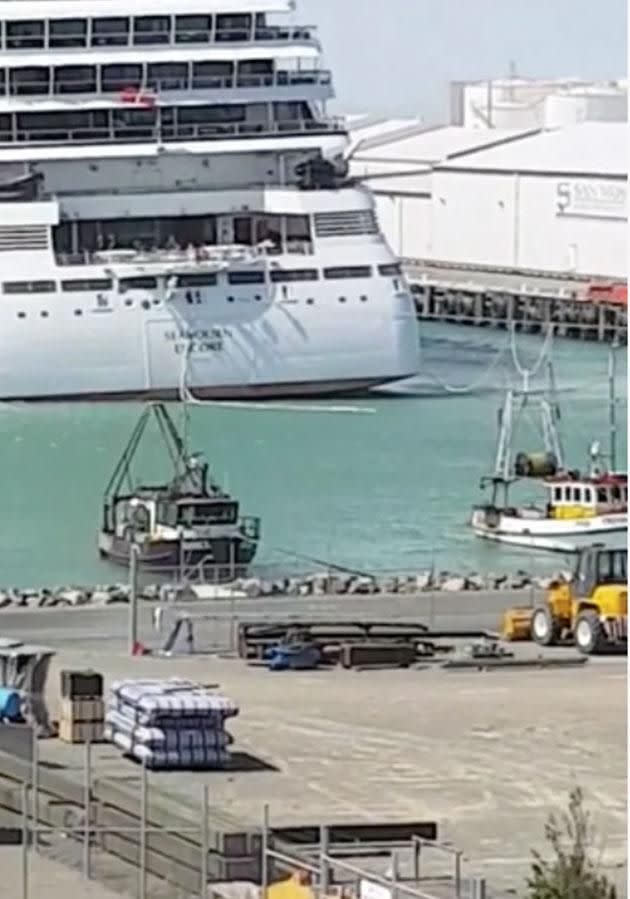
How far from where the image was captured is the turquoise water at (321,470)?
2119 centimetres

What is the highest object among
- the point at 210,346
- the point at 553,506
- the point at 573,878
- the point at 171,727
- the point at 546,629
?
the point at 573,878

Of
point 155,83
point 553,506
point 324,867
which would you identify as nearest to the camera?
point 324,867

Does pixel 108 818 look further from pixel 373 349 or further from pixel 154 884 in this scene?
pixel 373 349

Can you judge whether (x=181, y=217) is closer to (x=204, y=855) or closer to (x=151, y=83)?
(x=151, y=83)

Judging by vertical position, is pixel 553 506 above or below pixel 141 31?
below

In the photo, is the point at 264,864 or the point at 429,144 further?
the point at 429,144

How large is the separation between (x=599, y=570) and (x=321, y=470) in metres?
12.0

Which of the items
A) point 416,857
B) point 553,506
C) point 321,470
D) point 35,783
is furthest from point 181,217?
point 416,857

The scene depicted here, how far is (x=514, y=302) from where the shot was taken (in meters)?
43.4

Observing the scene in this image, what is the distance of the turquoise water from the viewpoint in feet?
69.5

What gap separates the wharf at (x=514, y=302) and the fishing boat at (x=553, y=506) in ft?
48.7

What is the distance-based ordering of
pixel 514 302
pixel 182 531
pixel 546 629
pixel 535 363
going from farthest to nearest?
1. pixel 514 302
2. pixel 535 363
3. pixel 182 531
4. pixel 546 629

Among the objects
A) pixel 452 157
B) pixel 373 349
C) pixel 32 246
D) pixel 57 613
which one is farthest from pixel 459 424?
pixel 452 157

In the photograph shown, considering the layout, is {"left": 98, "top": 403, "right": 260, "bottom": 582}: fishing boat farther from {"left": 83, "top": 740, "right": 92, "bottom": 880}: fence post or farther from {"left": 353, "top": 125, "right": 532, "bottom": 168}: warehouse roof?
{"left": 353, "top": 125, "right": 532, "bottom": 168}: warehouse roof
